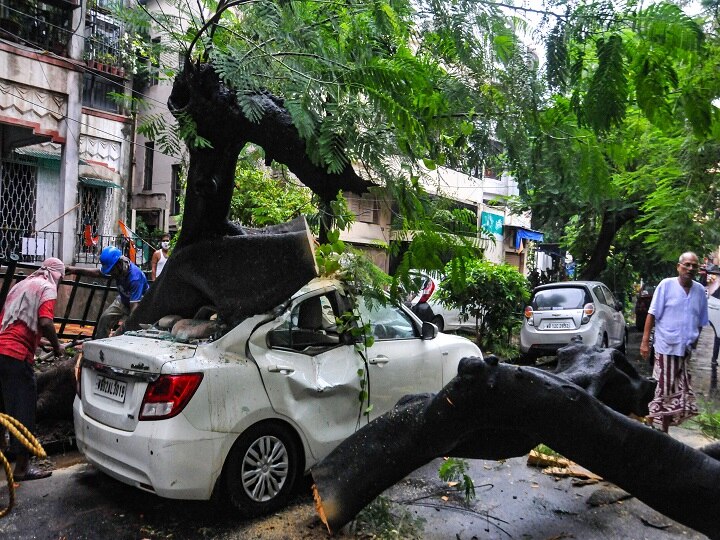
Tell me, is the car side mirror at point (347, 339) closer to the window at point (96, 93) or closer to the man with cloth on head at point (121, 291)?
the man with cloth on head at point (121, 291)

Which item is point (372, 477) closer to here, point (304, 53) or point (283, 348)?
point (283, 348)

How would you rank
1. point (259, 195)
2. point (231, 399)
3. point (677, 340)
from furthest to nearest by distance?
1. point (259, 195)
2. point (677, 340)
3. point (231, 399)

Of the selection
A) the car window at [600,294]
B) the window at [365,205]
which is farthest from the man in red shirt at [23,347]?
the car window at [600,294]

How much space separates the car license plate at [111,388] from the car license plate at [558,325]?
8890 millimetres

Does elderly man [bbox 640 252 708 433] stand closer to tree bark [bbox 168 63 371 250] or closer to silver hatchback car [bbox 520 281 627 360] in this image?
tree bark [bbox 168 63 371 250]

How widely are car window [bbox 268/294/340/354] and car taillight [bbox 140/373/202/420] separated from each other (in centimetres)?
76

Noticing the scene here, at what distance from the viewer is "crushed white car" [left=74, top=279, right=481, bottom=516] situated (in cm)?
397

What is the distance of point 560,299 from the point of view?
1185cm

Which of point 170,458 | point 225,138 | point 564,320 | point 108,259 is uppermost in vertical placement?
point 225,138

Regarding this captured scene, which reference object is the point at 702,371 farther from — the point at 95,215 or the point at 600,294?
the point at 95,215

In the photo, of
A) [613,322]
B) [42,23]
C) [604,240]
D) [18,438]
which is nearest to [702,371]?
[613,322]

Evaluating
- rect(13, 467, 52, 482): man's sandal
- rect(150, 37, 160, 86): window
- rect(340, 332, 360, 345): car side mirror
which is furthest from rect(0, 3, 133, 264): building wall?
rect(340, 332, 360, 345): car side mirror

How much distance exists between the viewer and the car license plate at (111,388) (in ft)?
14.0

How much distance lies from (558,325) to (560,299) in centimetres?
61
